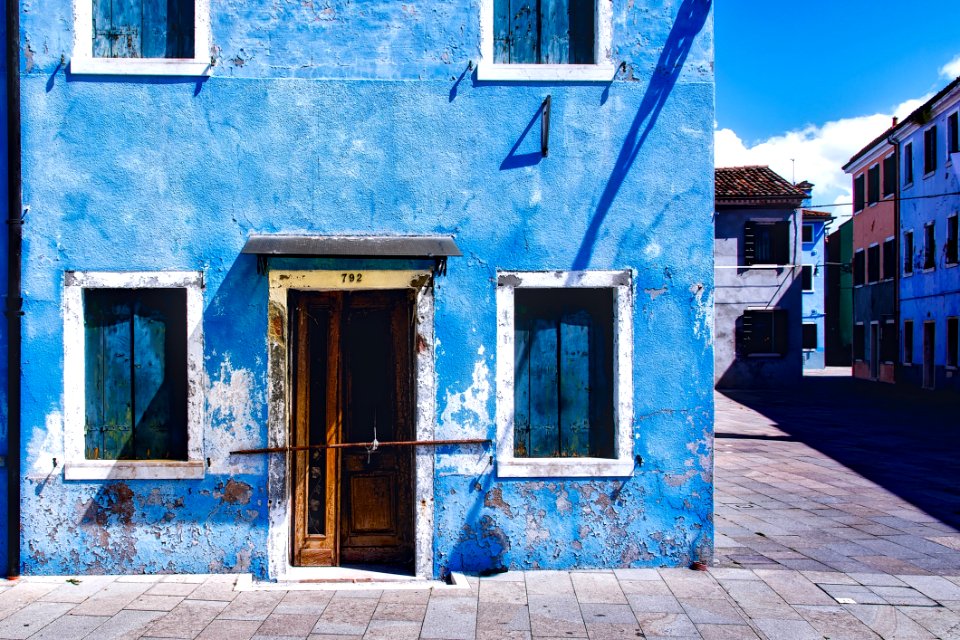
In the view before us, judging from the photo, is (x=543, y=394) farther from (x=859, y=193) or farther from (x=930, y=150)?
(x=859, y=193)

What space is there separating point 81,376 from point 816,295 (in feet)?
114

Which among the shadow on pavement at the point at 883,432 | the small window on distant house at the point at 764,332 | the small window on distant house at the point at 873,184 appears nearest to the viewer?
the shadow on pavement at the point at 883,432

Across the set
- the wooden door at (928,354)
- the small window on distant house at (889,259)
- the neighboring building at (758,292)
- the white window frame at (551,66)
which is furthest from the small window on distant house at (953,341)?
the white window frame at (551,66)

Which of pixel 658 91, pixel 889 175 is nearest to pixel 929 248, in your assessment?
pixel 889 175

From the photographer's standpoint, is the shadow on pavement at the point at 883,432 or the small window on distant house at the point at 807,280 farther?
the small window on distant house at the point at 807,280

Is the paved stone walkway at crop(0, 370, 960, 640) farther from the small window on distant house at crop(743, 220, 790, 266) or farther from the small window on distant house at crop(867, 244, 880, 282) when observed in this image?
the small window on distant house at crop(867, 244, 880, 282)

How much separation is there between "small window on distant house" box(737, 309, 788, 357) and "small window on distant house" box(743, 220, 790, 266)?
70.9 inches

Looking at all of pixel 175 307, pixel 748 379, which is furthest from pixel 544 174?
pixel 748 379

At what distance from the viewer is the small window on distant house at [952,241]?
2147 cm

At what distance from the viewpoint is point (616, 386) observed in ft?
19.2

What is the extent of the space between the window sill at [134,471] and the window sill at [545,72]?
387 centimetres

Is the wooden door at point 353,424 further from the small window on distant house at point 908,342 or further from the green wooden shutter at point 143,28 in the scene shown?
the small window on distant house at point 908,342

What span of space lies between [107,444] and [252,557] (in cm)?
149

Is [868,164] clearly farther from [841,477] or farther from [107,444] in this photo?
[107,444]
